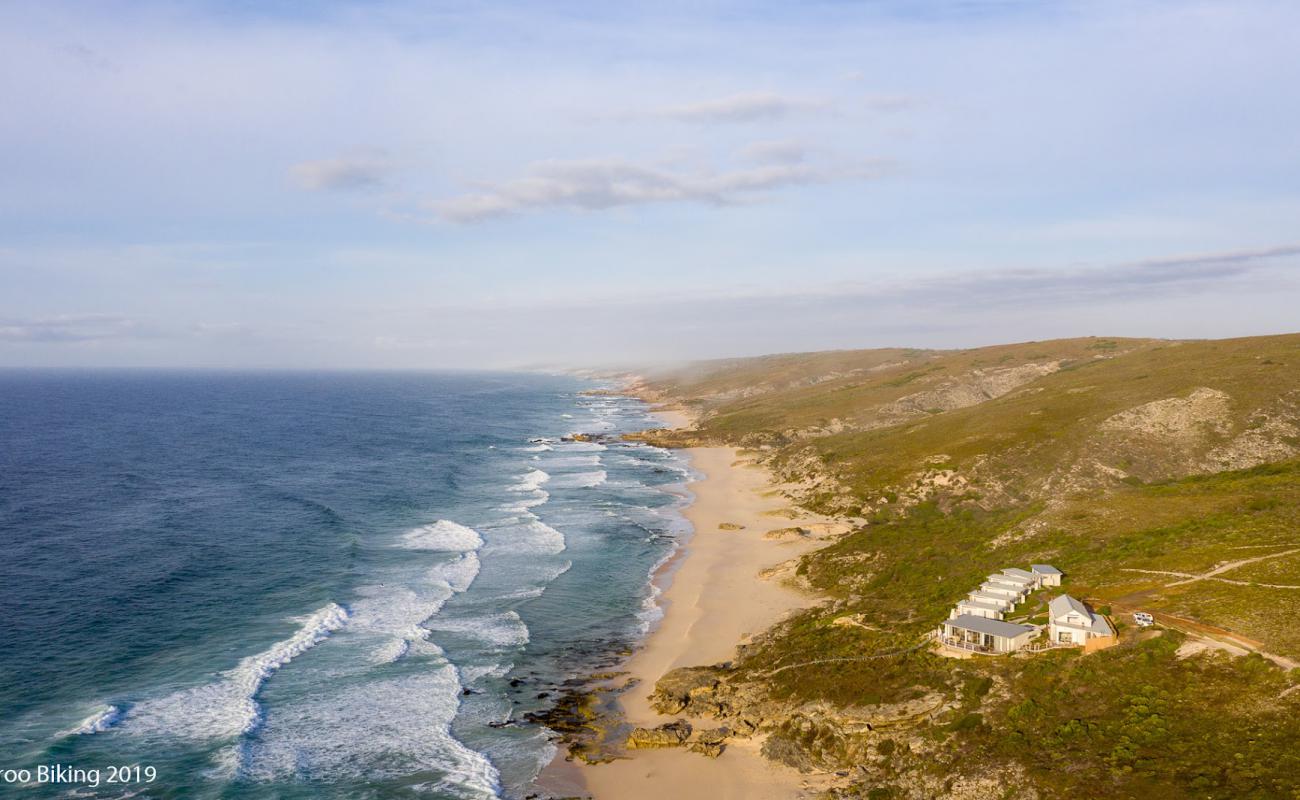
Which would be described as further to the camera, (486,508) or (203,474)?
(203,474)

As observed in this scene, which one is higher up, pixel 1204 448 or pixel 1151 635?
pixel 1204 448

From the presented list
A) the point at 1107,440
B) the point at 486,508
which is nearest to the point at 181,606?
the point at 486,508

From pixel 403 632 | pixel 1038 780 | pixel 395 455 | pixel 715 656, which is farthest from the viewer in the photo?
pixel 395 455

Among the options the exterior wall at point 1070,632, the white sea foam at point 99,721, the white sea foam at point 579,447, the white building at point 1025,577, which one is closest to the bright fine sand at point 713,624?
the white building at point 1025,577

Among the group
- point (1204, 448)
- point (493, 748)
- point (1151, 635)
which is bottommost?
point (493, 748)

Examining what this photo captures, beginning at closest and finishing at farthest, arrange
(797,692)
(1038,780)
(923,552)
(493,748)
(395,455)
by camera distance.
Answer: (1038,780) → (493,748) → (797,692) → (923,552) → (395,455)

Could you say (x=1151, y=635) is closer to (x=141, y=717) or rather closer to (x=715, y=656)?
(x=715, y=656)

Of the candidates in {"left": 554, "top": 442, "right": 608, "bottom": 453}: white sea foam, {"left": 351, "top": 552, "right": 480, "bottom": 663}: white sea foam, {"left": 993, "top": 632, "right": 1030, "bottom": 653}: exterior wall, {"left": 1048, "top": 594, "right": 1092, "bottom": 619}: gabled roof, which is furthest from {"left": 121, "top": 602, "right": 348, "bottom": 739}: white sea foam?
{"left": 554, "top": 442, "right": 608, "bottom": 453}: white sea foam

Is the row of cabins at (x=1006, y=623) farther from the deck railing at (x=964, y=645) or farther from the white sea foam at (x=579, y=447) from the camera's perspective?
the white sea foam at (x=579, y=447)
